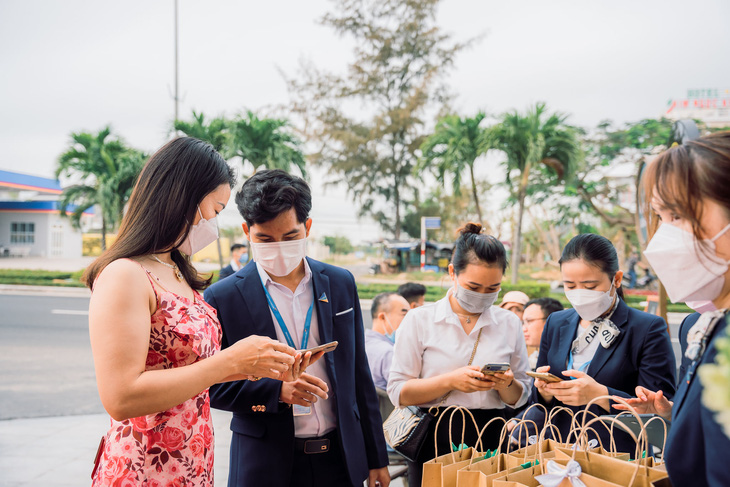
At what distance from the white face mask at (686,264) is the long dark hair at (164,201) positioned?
125cm

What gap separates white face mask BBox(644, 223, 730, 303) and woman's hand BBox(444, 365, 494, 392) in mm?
862

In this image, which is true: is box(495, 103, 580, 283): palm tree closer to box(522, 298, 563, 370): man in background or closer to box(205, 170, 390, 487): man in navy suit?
box(522, 298, 563, 370): man in background

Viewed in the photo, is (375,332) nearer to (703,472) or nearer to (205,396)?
(205,396)

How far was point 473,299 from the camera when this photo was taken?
2.27m

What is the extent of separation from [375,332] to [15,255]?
30.8 m

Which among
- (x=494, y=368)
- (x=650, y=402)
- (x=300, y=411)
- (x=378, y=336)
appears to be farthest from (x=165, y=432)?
(x=378, y=336)

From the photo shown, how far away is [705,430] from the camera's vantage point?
1.01m

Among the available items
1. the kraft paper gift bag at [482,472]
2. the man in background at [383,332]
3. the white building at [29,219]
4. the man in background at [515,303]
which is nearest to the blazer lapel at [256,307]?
the kraft paper gift bag at [482,472]

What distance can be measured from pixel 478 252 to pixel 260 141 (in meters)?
12.8

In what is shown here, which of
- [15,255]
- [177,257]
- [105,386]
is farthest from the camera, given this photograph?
[15,255]

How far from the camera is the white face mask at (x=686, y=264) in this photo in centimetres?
110

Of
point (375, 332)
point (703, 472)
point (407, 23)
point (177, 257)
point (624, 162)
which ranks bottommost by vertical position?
point (375, 332)

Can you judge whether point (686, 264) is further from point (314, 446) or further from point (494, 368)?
point (314, 446)

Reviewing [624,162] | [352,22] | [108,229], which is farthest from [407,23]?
[108,229]
